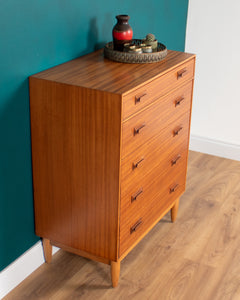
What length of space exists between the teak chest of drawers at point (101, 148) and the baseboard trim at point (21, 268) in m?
0.05

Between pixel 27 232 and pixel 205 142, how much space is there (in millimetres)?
1804

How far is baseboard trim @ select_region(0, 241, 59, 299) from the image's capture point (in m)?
2.16

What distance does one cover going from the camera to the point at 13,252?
2189mm

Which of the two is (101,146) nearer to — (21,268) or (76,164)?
(76,164)

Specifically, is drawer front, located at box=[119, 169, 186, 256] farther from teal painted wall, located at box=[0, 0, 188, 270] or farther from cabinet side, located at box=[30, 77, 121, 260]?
teal painted wall, located at box=[0, 0, 188, 270]

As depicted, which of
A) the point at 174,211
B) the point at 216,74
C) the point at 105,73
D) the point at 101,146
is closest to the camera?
the point at 101,146

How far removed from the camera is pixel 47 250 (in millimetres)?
2346

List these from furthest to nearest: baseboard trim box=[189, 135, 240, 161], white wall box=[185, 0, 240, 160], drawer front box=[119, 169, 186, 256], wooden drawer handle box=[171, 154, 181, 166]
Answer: baseboard trim box=[189, 135, 240, 161]
white wall box=[185, 0, 240, 160]
wooden drawer handle box=[171, 154, 181, 166]
drawer front box=[119, 169, 186, 256]

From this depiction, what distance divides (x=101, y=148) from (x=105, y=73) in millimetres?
349

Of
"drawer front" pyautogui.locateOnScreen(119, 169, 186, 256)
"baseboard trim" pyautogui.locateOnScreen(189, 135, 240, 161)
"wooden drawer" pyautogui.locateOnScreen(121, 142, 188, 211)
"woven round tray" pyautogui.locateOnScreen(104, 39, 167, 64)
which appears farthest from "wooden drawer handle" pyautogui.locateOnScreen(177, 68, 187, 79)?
"baseboard trim" pyautogui.locateOnScreen(189, 135, 240, 161)

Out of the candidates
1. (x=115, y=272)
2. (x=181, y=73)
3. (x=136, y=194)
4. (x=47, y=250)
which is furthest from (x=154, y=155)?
(x=47, y=250)

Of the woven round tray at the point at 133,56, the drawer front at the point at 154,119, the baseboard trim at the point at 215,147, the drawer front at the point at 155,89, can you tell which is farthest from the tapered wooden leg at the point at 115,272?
the baseboard trim at the point at 215,147

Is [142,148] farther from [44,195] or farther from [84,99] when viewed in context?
[44,195]

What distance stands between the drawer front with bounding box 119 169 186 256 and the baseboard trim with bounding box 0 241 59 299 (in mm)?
459
